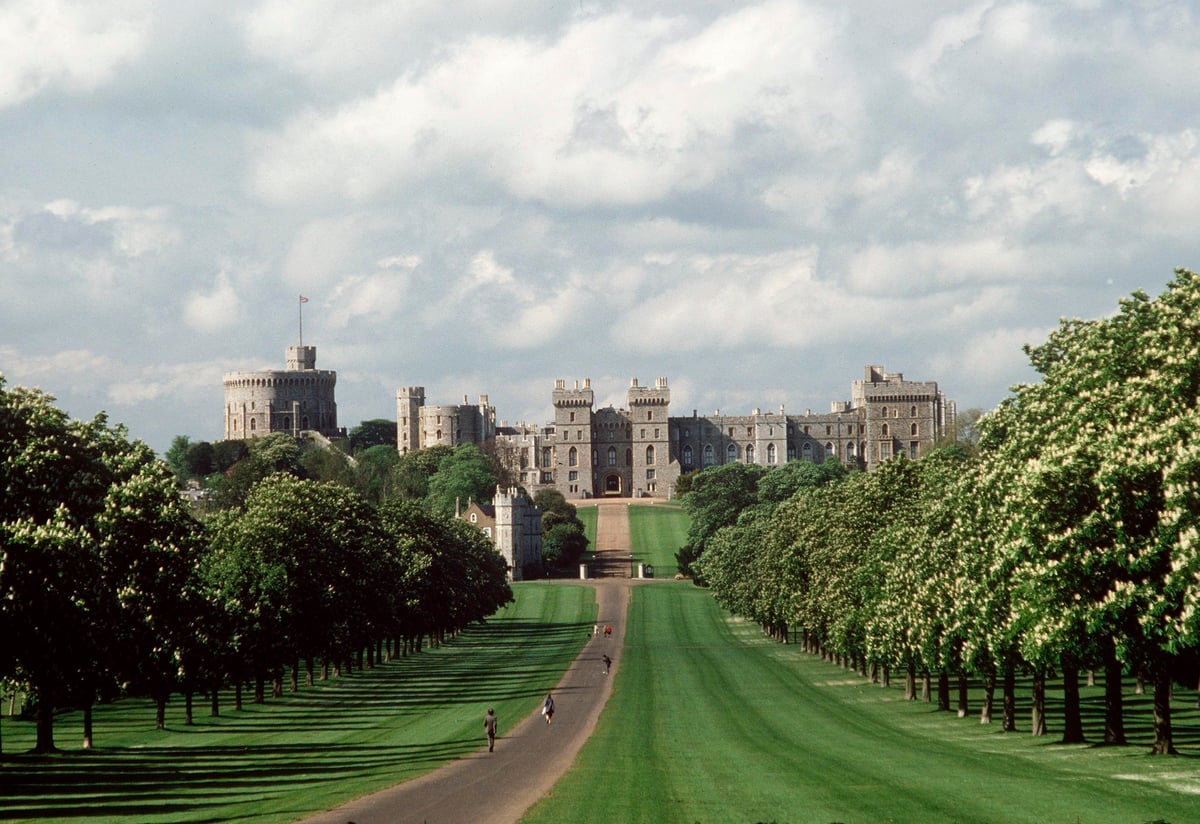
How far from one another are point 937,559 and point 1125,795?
1880 cm

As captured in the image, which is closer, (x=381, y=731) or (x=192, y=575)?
(x=192, y=575)

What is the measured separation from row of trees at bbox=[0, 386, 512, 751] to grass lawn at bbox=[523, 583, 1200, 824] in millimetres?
13454

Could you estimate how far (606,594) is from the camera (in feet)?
537

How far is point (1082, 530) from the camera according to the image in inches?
1323

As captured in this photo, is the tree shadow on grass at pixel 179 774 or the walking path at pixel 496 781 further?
the tree shadow on grass at pixel 179 774

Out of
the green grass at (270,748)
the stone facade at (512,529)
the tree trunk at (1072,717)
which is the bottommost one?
the green grass at (270,748)

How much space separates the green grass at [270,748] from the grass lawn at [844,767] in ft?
19.0

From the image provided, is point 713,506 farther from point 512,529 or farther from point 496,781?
point 496,781

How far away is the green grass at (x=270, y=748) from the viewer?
34969 mm

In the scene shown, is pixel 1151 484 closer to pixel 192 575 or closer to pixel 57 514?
pixel 57 514

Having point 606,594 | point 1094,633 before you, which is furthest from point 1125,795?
point 606,594

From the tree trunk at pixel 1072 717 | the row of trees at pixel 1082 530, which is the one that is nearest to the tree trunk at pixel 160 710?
the row of trees at pixel 1082 530

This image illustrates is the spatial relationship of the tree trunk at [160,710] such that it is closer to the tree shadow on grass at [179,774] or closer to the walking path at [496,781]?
the tree shadow on grass at [179,774]

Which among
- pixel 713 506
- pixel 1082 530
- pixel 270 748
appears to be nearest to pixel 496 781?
pixel 270 748
